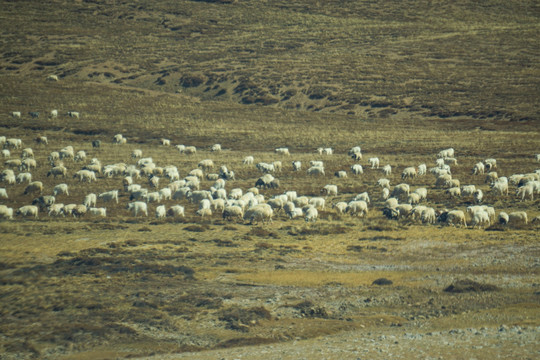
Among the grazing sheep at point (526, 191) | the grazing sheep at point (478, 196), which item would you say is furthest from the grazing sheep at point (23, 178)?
the grazing sheep at point (526, 191)

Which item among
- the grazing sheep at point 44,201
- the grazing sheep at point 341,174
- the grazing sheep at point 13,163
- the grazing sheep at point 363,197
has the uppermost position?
the grazing sheep at point 13,163

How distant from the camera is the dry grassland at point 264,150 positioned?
18.3 meters

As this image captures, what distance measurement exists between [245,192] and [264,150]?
1852 centimetres

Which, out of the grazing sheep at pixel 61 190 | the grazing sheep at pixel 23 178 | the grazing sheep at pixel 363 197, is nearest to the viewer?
the grazing sheep at pixel 363 197

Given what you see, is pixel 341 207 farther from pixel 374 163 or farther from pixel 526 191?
pixel 374 163

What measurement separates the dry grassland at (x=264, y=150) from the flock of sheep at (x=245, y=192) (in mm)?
663

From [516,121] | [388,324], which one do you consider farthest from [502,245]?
[516,121]

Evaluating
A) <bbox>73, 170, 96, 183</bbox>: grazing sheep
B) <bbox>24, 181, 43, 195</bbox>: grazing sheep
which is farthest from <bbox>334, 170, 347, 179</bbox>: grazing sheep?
<bbox>24, 181, 43, 195</bbox>: grazing sheep

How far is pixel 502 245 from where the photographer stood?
2594 centimetres

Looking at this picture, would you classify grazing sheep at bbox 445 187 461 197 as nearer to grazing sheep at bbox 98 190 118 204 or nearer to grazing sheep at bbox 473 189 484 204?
grazing sheep at bbox 473 189 484 204

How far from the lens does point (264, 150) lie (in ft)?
186

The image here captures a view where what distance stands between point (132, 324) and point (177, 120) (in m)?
51.9

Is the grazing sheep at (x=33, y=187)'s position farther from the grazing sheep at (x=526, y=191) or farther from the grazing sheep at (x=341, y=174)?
the grazing sheep at (x=526, y=191)

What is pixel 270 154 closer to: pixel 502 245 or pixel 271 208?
pixel 271 208
